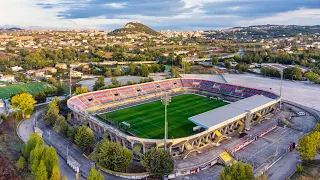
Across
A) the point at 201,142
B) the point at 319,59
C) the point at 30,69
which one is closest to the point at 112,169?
the point at 201,142

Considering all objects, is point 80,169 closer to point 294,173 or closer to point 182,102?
point 294,173

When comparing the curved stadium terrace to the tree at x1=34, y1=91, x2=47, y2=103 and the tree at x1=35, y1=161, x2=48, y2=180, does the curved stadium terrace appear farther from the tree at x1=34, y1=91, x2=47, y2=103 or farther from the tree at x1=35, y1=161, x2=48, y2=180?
the tree at x1=35, y1=161, x2=48, y2=180

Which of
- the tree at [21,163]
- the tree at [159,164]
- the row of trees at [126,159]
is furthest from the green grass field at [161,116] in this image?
the tree at [21,163]

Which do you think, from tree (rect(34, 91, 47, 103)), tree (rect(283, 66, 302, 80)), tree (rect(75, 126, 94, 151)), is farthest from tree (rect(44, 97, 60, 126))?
tree (rect(283, 66, 302, 80))

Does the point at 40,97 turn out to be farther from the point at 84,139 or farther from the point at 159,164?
the point at 159,164

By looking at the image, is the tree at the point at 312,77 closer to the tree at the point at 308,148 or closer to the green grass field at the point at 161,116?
the green grass field at the point at 161,116

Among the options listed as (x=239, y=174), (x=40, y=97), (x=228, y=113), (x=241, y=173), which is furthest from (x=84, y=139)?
(x=40, y=97)
